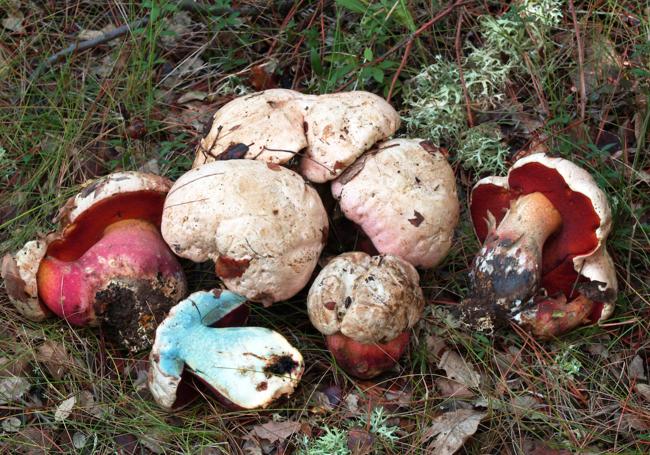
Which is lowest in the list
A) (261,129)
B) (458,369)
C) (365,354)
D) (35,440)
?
(458,369)

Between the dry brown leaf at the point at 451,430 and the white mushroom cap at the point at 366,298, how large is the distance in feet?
1.18

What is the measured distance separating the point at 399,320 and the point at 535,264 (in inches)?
24.6

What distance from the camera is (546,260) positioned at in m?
3.17

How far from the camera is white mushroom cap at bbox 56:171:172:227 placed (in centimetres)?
307

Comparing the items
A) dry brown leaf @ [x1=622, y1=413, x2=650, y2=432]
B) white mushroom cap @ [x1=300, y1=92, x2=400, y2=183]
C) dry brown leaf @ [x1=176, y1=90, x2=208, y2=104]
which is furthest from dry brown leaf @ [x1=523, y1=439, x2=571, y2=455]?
dry brown leaf @ [x1=176, y1=90, x2=208, y2=104]

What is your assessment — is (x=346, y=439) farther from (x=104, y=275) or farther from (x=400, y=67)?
(x=400, y=67)

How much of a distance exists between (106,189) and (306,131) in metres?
0.86

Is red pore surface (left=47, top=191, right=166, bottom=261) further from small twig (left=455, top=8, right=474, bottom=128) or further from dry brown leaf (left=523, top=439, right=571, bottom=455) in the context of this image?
dry brown leaf (left=523, top=439, right=571, bottom=455)

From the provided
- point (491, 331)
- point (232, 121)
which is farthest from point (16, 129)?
point (491, 331)

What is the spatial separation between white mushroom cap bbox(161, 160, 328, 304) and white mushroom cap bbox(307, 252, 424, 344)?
14 centimetres

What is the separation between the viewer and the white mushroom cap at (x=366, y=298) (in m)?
2.77

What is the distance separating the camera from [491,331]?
3.04m

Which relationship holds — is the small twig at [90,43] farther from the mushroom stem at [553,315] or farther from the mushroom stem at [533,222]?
the mushroom stem at [553,315]

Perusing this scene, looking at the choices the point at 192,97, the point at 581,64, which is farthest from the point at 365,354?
the point at 192,97
